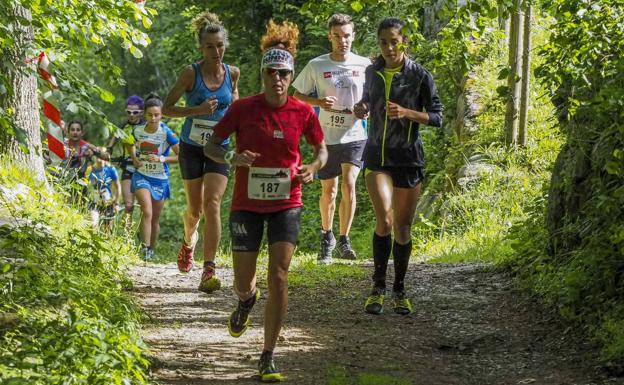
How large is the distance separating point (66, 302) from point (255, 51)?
15528 millimetres

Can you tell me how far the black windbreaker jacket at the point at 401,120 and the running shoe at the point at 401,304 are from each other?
1.11 metres

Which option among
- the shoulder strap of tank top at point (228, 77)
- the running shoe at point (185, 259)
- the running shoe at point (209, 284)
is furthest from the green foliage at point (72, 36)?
the running shoe at point (185, 259)

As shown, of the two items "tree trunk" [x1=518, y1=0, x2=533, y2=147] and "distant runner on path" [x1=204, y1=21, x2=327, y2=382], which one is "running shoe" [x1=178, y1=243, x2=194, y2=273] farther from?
"tree trunk" [x1=518, y1=0, x2=533, y2=147]

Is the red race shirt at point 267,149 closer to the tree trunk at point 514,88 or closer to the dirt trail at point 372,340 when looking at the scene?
the dirt trail at point 372,340

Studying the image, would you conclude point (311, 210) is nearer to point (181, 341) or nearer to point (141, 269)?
point (141, 269)

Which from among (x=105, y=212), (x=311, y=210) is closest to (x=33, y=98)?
(x=105, y=212)

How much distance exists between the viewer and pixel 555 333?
309 inches

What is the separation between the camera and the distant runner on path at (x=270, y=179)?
6527mm

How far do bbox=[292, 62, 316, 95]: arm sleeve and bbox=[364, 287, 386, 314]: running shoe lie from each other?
9.53 ft

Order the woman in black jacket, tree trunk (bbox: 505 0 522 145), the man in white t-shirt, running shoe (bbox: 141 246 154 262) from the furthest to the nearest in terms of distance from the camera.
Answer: tree trunk (bbox: 505 0 522 145)
running shoe (bbox: 141 246 154 262)
the man in white t-shirt
the woman in black jacket

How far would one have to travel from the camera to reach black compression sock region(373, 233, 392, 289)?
8617mm

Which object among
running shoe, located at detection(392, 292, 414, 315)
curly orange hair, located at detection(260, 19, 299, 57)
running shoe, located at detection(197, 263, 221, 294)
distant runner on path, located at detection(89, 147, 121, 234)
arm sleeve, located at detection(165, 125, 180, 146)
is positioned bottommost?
running shoe, located at detection(392, 292, 414, 315)

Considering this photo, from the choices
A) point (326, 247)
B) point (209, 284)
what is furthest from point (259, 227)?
point (326, 247)

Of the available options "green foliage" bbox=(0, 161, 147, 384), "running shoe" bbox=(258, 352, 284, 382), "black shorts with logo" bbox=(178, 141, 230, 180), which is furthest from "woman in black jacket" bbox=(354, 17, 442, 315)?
"running shoe" bbox=(258, 352, 284, 382)
